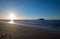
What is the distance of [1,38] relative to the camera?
5742 mm

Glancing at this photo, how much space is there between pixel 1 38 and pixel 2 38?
0.07 m

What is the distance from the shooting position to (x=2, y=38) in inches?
227

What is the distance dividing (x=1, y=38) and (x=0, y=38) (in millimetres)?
66

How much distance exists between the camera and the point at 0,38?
572cm

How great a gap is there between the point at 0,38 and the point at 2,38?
0.44 feet
